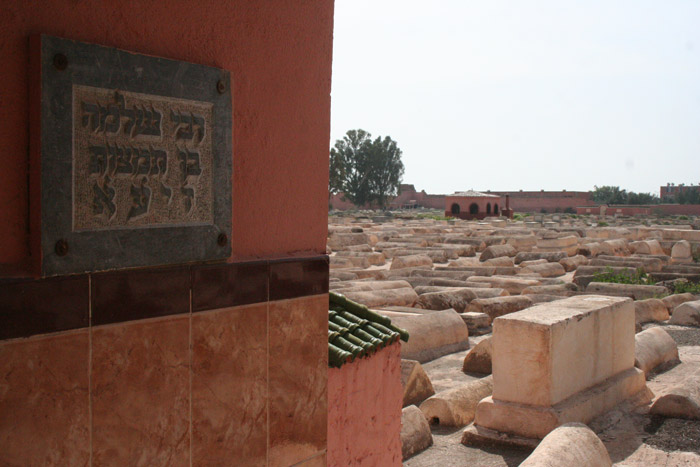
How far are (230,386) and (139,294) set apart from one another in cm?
42

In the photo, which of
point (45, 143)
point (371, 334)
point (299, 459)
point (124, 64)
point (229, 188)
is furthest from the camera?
point (371, 334)

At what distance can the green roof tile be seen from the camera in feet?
9.07

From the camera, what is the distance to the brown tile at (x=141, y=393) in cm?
166

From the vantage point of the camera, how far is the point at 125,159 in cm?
169

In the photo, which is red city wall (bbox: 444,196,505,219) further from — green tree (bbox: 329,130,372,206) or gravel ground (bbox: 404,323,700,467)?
gravel ground (bbox: 404,323,700,467)

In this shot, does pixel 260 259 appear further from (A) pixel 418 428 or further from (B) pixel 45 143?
(A) pixel 418 428

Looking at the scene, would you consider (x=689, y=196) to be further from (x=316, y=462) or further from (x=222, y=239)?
(x=222, y=239)

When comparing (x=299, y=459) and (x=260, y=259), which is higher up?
(x=260, y=259)

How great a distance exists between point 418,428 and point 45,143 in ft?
13.6

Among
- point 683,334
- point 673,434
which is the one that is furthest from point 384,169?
→ point 673,434

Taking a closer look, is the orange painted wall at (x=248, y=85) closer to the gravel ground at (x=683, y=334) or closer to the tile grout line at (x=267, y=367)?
the tile grout line at (x=267, y=367)

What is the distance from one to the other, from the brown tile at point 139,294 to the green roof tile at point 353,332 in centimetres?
98

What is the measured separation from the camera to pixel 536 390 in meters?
5.27

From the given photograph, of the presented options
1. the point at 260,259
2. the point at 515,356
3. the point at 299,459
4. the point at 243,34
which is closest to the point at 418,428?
the point at 515,356
